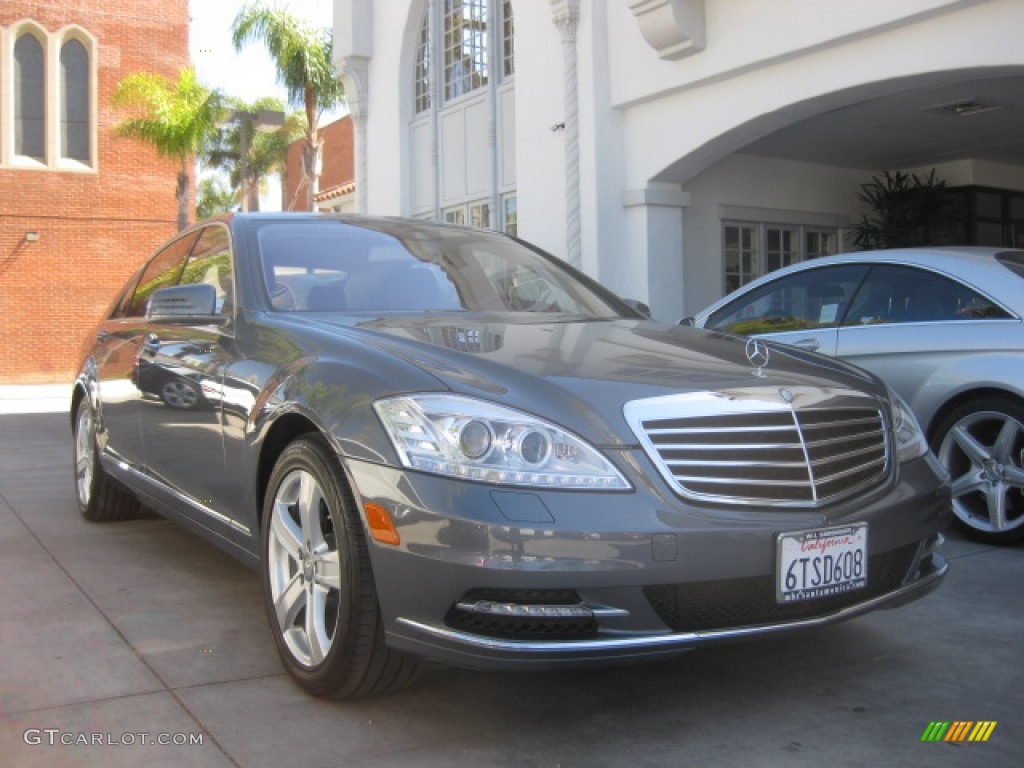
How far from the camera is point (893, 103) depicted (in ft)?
A: 35.1

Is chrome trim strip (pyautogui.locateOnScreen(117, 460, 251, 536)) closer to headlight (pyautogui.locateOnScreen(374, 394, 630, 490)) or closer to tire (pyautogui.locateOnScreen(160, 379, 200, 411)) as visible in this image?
tire (pyautogui.locateOnScreen(160, 379, 200, 411))

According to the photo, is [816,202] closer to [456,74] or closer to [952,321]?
[456,74]

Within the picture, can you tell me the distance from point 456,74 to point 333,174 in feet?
86.6

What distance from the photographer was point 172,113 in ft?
79.5

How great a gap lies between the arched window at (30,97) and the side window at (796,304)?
22548 mm

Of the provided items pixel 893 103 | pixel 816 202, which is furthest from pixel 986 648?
pixel 816 202

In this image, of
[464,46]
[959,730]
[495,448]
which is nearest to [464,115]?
[464,46]

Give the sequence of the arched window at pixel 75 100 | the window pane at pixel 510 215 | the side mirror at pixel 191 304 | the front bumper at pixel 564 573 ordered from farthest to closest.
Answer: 1. the arched window at pixel 75 100
2. the window pane at pixel 510 215
3. the side mirror at pixel 191 304
4. the front bumper at pixel 564 573

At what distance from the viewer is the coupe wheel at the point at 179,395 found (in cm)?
442

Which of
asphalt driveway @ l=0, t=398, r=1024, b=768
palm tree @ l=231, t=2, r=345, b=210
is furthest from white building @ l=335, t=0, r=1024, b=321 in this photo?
palm tree @ l=231, t=2, r=345, b=210

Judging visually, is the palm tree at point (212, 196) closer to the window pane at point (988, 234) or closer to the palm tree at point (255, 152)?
the palm tree at point (255, 152)

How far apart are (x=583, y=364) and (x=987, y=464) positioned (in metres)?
3.06

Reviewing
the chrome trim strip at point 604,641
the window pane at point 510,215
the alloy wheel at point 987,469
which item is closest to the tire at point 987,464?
the alloy wheel at point 987,469

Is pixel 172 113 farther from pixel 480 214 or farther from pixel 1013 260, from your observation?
pixel 1013 260
